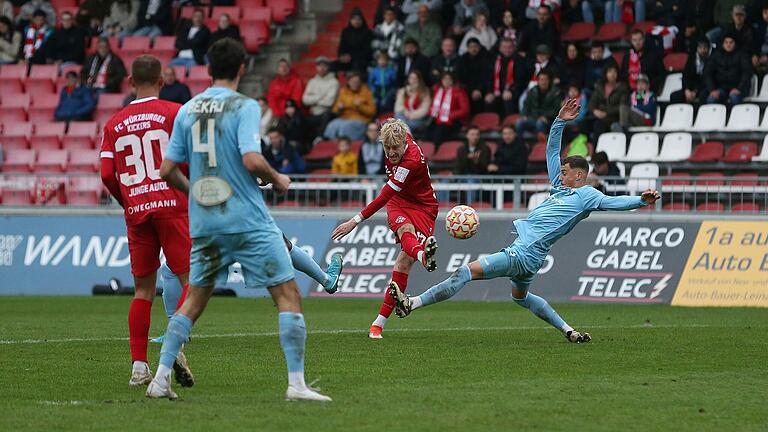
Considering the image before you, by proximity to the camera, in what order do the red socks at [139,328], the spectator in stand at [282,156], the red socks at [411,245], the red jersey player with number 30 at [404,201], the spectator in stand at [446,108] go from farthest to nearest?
the spectator in stand at [446,108] → the spectator in stand at [282,156] → the red jersey player with number 30 at [404,201] → the red socks at [411,245] → the red socks at [139,328]

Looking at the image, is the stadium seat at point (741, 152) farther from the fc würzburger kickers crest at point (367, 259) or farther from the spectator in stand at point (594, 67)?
the fc würzburger kickers crest at point (367, 259)

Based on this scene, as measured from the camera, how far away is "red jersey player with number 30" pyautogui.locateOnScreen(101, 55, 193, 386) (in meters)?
9.61

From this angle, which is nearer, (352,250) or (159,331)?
(159,331)

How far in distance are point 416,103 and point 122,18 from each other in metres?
9.27

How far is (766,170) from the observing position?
22688 mm

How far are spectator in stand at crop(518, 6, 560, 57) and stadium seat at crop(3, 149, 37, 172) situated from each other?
10.6m

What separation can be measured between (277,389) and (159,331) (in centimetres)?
564

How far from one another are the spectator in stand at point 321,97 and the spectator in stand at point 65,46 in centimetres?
645

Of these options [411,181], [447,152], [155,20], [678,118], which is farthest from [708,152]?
[155,20]

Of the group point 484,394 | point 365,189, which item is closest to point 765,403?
point 484,394

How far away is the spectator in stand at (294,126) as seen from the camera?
88.1 feet

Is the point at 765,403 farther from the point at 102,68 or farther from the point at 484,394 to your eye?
the point at 102,68

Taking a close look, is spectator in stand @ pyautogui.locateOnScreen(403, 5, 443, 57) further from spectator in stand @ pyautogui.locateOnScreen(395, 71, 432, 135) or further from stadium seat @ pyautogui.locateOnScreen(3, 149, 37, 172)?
stadium seat @ pyautogui.locateOnScreen(3, 149, 37, 172)

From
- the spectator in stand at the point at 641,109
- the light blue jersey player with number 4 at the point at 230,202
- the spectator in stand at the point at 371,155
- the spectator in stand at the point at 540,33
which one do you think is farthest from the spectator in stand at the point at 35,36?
the light blue jersey player with number 4 at the point at 230,202
